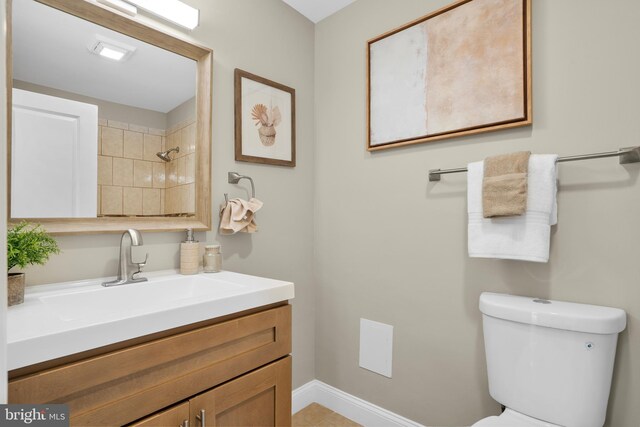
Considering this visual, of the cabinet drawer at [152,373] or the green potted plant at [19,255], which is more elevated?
the green potted plant at [19,255]

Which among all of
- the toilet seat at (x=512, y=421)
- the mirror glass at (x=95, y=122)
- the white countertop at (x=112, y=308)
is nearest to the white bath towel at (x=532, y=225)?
the toilet seat at (x=512, y=421)

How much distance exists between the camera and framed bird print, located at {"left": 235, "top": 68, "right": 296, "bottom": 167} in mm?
1649

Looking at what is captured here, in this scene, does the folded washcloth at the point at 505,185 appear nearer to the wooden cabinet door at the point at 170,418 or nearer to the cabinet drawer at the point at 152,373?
the cabinet drawer at the point at 152,373

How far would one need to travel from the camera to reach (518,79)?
1.29 meters

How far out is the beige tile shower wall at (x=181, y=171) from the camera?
1.42m

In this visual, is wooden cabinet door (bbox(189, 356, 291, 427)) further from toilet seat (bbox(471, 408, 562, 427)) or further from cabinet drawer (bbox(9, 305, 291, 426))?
toilet seat (bbox(471, 408, 562, 427))

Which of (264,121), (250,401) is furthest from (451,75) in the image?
(250,401)

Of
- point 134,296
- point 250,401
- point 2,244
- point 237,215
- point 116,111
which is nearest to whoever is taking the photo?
point 2,244

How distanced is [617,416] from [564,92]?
110cm

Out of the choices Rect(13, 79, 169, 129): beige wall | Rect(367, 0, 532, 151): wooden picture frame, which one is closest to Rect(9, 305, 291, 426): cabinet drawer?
Rect(13, 79, 169, 129): beige wall

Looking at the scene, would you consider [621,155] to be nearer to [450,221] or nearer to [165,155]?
[450,221]

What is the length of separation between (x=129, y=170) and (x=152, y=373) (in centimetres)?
81

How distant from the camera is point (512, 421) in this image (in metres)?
1.11

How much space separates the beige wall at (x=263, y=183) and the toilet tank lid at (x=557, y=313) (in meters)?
1.01
